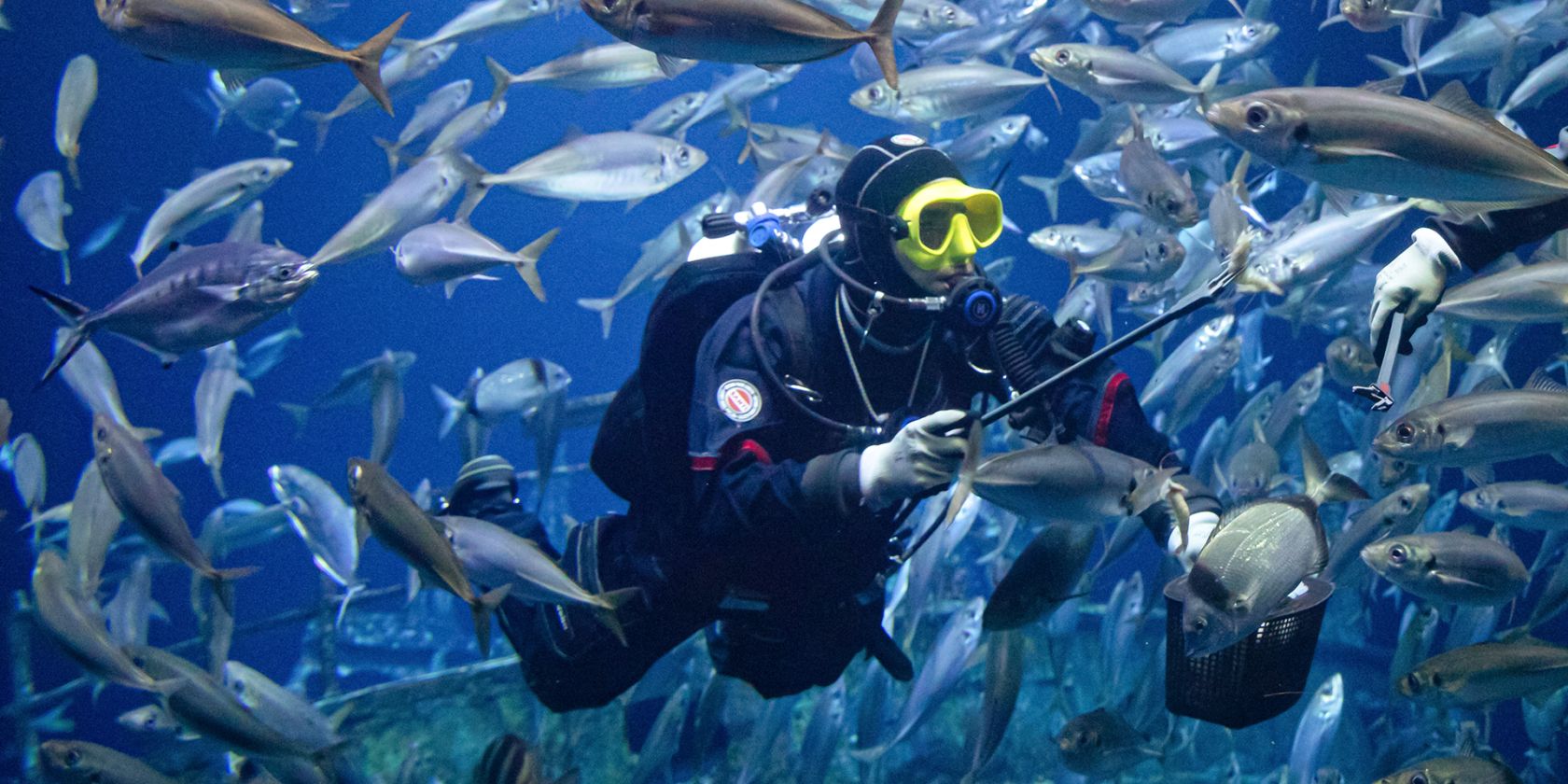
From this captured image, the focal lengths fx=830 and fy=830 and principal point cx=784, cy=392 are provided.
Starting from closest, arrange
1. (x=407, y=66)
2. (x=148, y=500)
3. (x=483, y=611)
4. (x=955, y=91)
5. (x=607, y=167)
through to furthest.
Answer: (x=483, y=611)
(x=148, y=500)
(x=607, y=167)
(x=955, y=91)
(x=407, y=66)

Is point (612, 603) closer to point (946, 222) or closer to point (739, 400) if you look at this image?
point (739, 400)

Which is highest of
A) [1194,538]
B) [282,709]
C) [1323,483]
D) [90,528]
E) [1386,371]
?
[1386,371]

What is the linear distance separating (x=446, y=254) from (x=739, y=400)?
4.88ft

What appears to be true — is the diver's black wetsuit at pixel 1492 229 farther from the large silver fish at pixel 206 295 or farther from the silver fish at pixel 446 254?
the large silver fish at pixel 206 295

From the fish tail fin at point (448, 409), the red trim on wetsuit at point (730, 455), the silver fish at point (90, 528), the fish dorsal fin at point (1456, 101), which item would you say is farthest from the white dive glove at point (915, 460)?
the fish tail fin at point (448, 409)

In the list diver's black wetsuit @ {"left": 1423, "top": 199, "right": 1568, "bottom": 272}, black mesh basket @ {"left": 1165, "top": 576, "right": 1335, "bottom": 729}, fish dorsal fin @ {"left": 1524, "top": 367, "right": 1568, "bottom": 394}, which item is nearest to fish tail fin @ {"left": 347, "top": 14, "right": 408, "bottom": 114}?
black mesh basket @ {"left": 1165, "top": 576, "right": 1335, "bottom": 729}

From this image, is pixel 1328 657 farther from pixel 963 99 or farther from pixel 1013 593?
pixel 1013 593

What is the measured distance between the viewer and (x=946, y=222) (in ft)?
8.37

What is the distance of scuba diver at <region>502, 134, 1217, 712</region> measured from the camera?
226 cm

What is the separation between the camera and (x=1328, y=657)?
7816 millimetres

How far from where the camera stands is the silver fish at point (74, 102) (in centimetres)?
363

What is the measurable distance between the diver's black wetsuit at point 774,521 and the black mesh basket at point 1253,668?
27.6 inches

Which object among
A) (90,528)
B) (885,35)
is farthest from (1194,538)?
(90,528)

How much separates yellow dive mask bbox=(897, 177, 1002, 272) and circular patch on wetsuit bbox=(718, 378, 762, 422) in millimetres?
662
